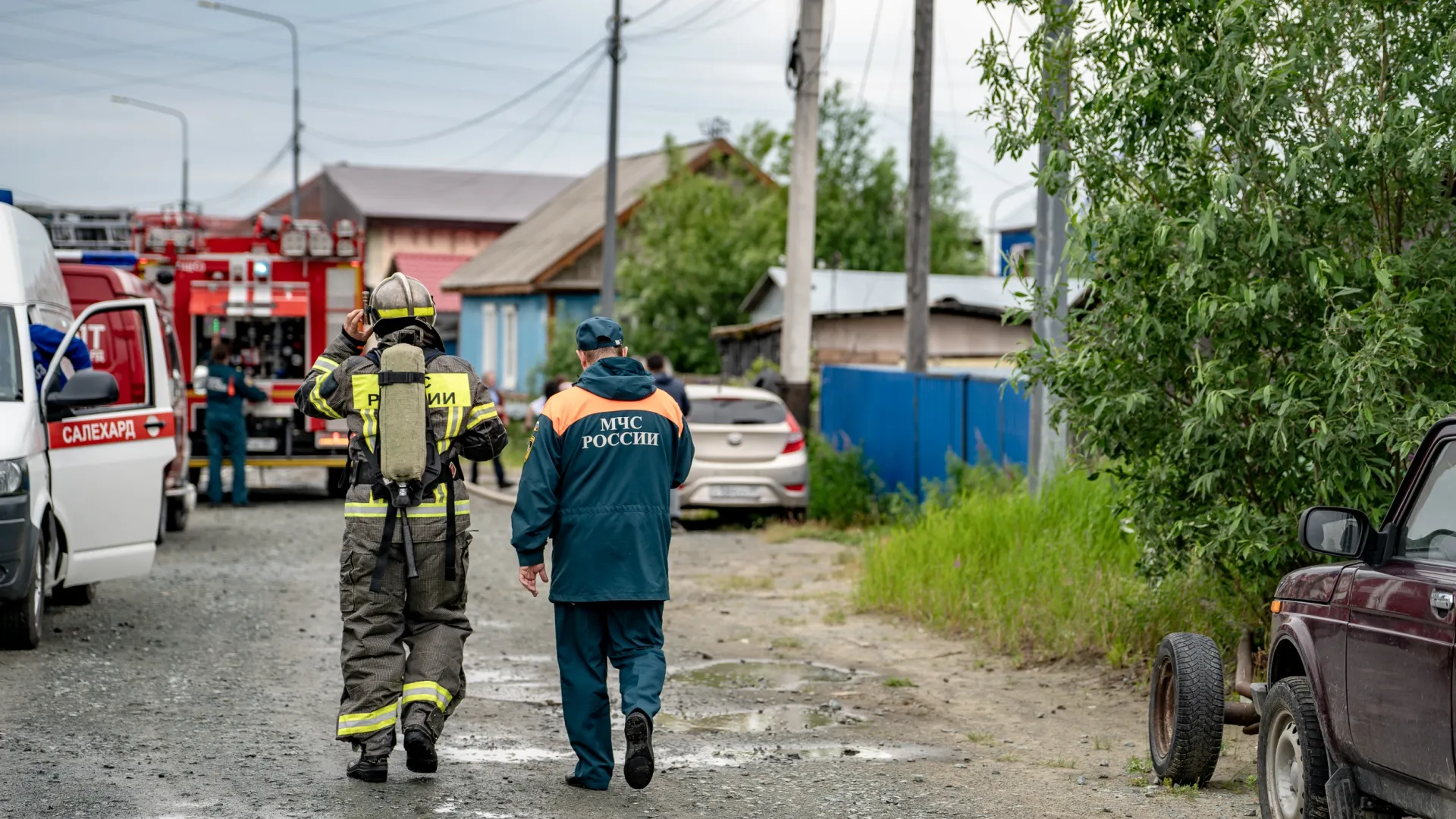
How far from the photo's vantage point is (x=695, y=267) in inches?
1372

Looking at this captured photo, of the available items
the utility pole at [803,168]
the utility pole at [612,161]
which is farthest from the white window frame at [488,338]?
the utility pole at [803,168]

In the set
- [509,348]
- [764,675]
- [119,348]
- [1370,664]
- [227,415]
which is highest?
[119,348]

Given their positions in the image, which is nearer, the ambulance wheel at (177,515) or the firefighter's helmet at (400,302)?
the firefighter's helmet at (400,302)

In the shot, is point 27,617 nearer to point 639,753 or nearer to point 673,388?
point 639,753

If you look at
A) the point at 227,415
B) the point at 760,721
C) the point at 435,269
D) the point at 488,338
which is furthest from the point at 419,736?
the point at 435,269

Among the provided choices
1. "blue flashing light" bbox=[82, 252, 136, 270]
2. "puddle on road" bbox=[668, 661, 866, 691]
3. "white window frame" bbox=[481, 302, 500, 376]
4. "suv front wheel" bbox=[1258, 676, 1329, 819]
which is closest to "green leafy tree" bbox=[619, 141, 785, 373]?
"white window frame" bbox=[481, 302, 500, 376]

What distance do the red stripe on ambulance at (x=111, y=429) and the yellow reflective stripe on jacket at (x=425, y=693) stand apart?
3981mm

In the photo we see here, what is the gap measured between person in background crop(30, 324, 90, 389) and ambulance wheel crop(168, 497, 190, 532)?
5909 mm

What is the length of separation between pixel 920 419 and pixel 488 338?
31043mm

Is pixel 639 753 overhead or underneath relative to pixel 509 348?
underneath

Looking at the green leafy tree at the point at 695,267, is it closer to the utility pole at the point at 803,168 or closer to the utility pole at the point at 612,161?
the utility pole at the point at 612,161

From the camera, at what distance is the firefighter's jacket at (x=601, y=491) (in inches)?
258

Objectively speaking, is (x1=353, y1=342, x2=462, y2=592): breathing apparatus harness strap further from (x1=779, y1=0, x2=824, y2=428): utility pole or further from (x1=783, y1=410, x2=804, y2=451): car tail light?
(x1=779, y1=0, x2=824, y2=428): utility pole

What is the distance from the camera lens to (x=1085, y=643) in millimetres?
9742
